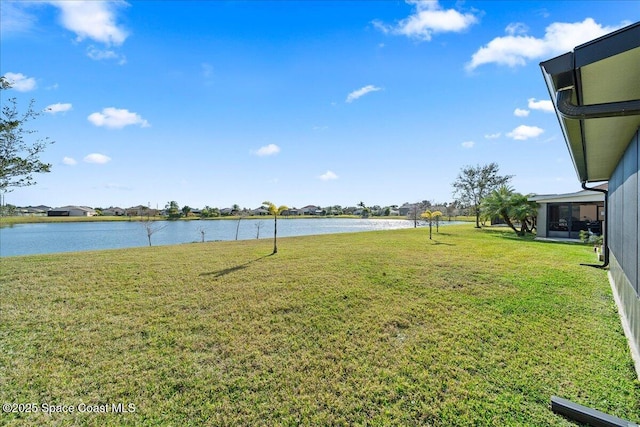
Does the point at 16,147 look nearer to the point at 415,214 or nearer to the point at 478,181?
the point at 478,181

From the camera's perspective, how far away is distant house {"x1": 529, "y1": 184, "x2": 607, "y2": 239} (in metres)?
14.0

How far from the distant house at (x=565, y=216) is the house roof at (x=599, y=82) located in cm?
1435

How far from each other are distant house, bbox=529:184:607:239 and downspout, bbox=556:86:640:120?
50.9 ft

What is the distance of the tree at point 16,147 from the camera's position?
17.5ft

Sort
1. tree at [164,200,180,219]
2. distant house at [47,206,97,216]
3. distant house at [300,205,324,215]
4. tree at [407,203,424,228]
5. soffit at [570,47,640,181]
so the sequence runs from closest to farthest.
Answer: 1. soffit at [570,47,640,181]
2. tree at [407,203,424,228]
3. tree at [164,200,180,219]
4. distant house at [47,206,97,216]
5. distant house at [300,205,324,215]

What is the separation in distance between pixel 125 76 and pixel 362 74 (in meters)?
8.72

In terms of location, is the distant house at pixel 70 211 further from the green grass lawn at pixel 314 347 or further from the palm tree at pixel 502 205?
the palm tree at pixel 502 205

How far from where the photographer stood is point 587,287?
585 centimetres

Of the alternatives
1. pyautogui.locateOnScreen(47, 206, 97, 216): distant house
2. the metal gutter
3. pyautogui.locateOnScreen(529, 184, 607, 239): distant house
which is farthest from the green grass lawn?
pyautogui.locateOnScreen(47, 206, 97, 216): distant house

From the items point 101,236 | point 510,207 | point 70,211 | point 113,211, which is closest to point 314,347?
point 510,207

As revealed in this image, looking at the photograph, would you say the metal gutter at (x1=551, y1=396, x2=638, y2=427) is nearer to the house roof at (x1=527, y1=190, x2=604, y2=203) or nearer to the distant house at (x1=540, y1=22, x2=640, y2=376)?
the distant house at (x1=540, y1=22, x2=640, y2=376)

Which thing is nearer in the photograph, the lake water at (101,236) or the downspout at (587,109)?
the downspout at (587,109)

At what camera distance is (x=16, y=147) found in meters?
5.53

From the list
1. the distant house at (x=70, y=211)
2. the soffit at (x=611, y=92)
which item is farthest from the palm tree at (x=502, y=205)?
the distant house at (x=70, y=211)
